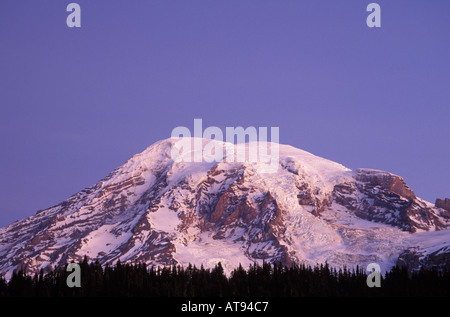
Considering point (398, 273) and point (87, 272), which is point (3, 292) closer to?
point (87, 272)

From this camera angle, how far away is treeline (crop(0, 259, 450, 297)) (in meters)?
136

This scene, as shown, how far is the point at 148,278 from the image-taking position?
15250 centimetres

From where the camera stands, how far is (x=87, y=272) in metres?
152

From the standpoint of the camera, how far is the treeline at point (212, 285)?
136 meters

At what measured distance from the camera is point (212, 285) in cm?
14450
